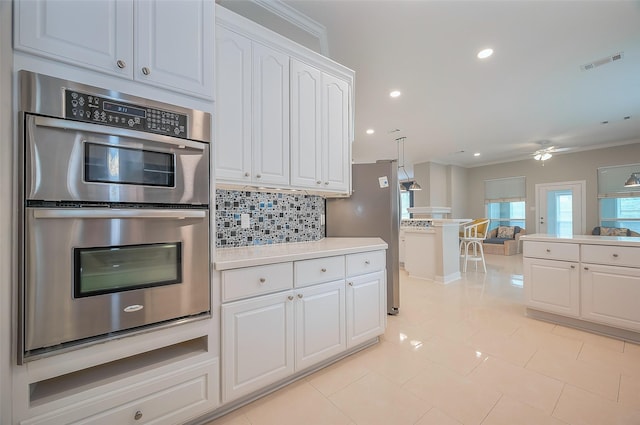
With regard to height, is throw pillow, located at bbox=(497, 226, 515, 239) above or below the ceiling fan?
below

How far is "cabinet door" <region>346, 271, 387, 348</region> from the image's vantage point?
2.12 metres

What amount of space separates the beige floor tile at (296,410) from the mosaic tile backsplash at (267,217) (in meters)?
1.09

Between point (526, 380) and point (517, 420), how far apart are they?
0.49 meters

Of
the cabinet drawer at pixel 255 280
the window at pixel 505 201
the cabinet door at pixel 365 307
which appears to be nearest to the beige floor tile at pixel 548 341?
the cabinet door at pixel 365 307

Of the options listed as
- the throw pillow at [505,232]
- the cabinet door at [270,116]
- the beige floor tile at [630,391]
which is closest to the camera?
the beige floor tile at [630,391]

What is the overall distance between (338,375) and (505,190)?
8.95m

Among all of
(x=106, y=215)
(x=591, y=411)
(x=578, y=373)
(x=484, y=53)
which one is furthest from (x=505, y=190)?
(x=106, y=215)

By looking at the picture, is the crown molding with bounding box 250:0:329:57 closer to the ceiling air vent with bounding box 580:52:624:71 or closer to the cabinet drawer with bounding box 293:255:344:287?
the cabinet drawer with bounding box 293:255:344:287

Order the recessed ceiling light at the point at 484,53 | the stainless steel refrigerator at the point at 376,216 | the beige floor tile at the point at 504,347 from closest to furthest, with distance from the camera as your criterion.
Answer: the beige floor tile at the point at 504,347, the recessed ceiling light at the point at 484,53, the stainless steel refrigerator at the point at 376,216

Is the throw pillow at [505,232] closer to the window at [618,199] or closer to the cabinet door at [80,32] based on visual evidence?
the window at [618,199]

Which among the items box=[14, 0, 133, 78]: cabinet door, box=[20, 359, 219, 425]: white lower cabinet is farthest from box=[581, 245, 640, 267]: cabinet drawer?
box=[14, 0, 133, 78]: cabinet door

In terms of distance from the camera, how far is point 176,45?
4.61ft

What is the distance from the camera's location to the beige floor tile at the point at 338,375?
1812 millimetres

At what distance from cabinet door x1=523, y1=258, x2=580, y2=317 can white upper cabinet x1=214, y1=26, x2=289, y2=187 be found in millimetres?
2863
